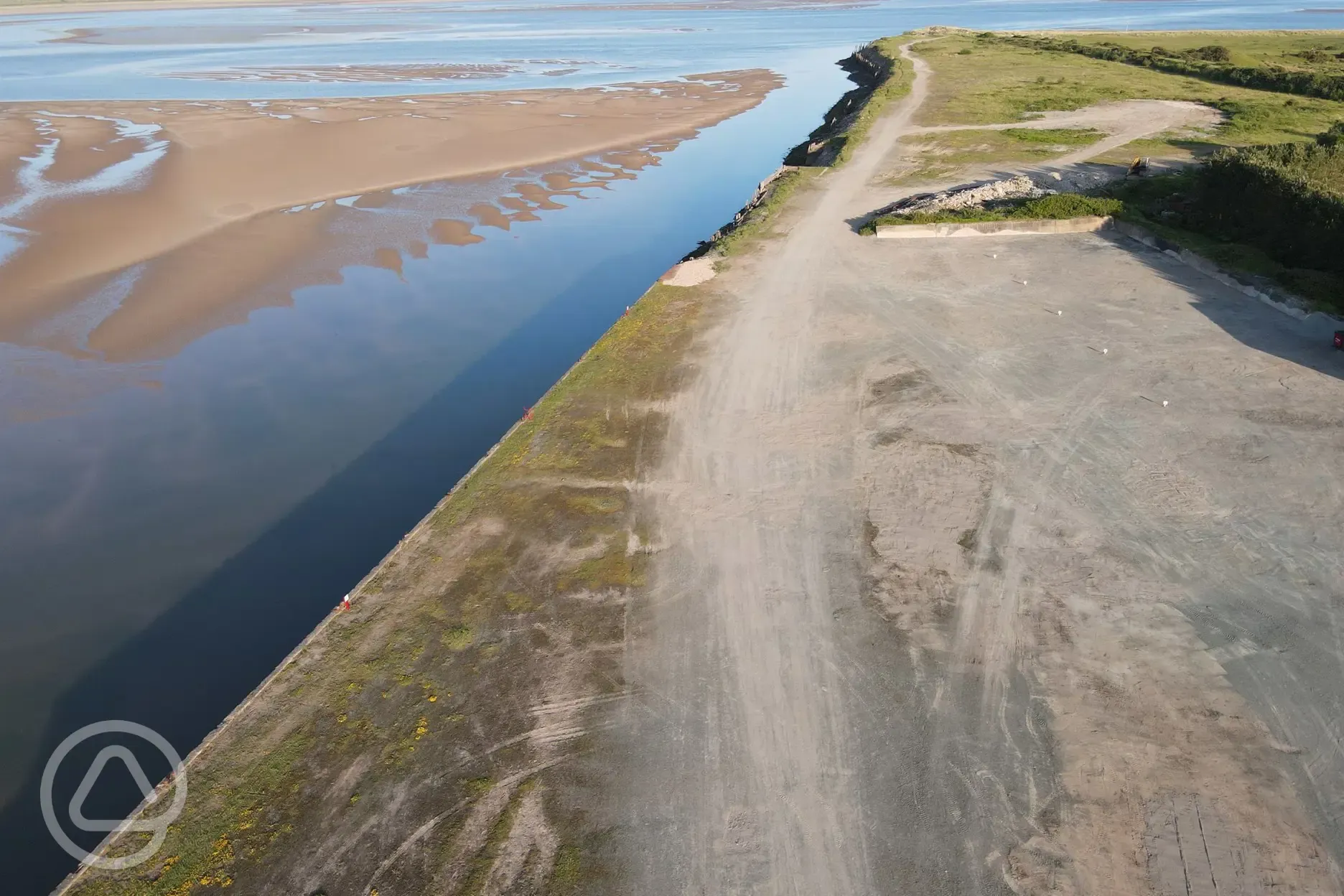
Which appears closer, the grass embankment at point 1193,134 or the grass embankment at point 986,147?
the grass embankment at point 1193,134

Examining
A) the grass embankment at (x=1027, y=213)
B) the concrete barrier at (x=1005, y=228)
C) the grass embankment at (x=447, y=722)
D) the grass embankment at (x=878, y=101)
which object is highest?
the grass embankment at (x=878, y=101)

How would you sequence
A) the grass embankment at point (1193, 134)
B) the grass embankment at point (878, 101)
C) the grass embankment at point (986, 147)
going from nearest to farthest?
the grass embankment at point (1193, 134), the grass embankment at point (986, 147), the grass embankment at point (878, 101)

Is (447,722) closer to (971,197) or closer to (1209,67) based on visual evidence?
(971,197)

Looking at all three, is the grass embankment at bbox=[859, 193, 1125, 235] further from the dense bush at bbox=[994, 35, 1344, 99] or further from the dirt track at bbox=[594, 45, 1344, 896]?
the dense bush at bbox=[994, 35, 1344, 99]

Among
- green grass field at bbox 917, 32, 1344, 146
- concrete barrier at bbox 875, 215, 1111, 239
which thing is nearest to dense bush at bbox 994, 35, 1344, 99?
green grass field at bbox 917, 32, 1344, 146

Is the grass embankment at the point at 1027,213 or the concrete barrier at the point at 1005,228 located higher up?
the grass embankment at the point at 1027,213

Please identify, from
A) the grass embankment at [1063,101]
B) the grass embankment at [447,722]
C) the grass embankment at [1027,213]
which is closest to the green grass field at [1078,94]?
the grass embankment at [1063,101]

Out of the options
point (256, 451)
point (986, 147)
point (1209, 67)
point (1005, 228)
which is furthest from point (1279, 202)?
point (1209, 67)

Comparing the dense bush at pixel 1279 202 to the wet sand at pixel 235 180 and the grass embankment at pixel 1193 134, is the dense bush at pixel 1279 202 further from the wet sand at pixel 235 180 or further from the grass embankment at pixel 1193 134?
the wet sand at pixel 235 180

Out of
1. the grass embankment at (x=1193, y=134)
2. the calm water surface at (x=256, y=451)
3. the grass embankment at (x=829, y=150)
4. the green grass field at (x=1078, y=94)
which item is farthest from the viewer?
the green grass field at (x=1078, y=94)

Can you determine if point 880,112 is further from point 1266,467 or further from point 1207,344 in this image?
point 1266,467
